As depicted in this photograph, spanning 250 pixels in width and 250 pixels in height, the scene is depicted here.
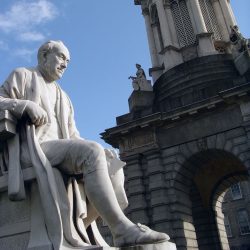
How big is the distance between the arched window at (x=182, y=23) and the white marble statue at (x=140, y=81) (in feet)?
11.0

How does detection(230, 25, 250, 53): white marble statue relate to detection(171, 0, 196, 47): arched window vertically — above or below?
below

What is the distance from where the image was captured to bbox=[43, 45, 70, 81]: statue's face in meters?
4.54

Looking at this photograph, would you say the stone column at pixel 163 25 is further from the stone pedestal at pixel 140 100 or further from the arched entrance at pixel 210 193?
the arched entrance at pixel 210 193

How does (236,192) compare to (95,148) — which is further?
(236,192)

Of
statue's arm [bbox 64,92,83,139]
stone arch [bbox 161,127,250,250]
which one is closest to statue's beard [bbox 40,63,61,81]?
statue's arm [bbox 64,92,83,139]

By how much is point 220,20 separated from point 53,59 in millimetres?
20797

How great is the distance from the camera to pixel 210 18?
23.2 m

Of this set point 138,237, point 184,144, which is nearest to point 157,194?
point 184,144

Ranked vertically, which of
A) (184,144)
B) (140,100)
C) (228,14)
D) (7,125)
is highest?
(228,14)

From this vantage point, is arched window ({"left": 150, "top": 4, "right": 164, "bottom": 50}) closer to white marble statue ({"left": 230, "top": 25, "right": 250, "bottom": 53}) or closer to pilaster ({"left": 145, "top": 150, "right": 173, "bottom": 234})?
white marble statue ({"left": 230, "top": 25, "right": 250, "bottom": 53})

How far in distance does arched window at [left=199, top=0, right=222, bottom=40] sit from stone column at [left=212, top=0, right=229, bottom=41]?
193mm

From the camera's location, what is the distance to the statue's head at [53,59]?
14.9ft

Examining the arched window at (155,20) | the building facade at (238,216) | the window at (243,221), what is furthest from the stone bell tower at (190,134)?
the window at (243,221)

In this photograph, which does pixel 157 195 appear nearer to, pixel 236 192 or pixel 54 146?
pixel 54 146
